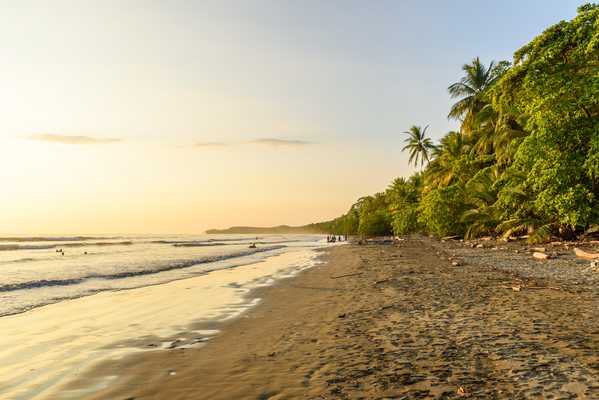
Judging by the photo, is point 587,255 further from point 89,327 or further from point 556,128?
point 89,327

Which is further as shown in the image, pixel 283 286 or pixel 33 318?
pixel 283 286

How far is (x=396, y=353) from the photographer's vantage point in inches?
215

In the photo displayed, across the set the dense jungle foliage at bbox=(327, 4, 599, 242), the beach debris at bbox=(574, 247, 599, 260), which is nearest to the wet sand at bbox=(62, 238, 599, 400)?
the beach debris at bbox=(574, 247, 599, 260)

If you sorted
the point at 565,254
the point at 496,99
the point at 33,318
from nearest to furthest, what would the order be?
the point at 33,318, the point at 565,254, the point at 496,99

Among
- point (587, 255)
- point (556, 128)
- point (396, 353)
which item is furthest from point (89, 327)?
point (556, 128)

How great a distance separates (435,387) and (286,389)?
1619mm

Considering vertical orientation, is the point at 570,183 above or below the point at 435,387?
above

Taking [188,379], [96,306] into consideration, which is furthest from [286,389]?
[96,306]

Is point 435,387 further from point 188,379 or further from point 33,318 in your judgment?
point 33,318

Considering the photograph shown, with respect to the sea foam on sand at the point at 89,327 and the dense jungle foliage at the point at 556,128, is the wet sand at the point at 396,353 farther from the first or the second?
the dense jungle foliage at the point at 556,128

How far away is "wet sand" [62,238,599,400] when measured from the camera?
4.32 metres

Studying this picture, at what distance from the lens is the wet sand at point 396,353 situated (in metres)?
4.32

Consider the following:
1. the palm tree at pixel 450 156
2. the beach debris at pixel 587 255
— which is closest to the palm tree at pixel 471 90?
the palm tree at pixel 450 156

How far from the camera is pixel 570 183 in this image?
17.8 m
